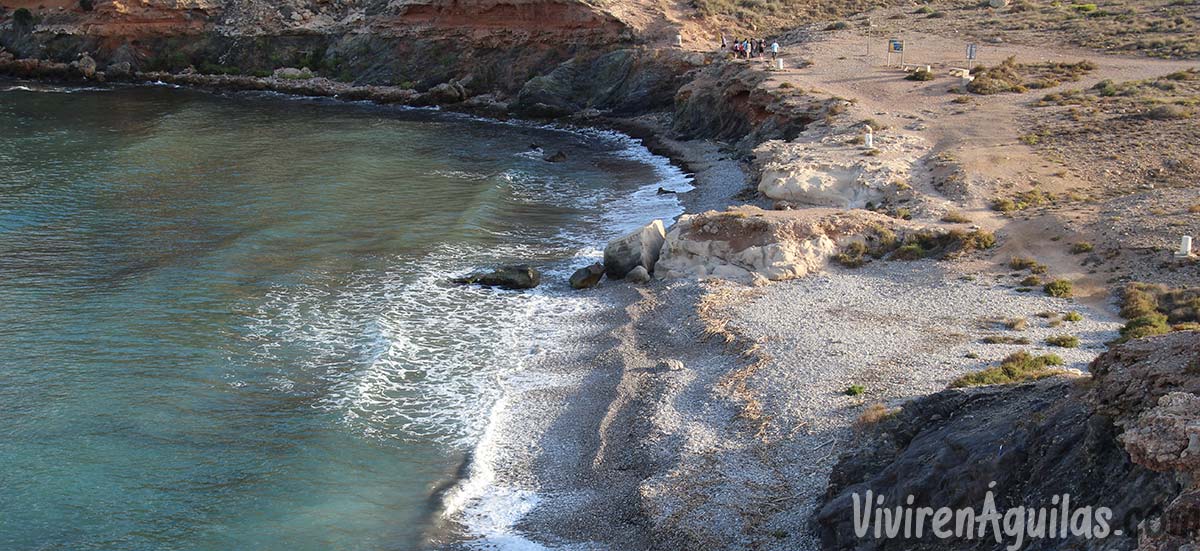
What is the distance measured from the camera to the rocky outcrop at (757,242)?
28.1m

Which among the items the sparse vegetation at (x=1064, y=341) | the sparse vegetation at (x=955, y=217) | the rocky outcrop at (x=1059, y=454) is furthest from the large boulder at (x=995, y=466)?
the sparse vegetation at (x=955, y=217)

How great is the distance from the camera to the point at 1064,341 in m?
21.7

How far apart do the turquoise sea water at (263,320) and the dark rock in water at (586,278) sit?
0.76m

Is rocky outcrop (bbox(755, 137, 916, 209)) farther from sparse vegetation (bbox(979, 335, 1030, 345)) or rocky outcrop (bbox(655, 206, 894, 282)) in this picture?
sparse vegetation (bbox(979, 335, 1030, 345))

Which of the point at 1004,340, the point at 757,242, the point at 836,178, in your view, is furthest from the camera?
the point at 836,178

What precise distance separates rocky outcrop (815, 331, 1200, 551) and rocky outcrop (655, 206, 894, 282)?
12.3 m

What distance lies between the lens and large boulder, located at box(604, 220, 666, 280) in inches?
1192

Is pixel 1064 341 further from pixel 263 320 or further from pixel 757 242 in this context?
pixel 263 320

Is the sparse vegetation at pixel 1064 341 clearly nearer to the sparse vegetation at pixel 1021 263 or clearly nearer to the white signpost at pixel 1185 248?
the sparse vegetation at pixel 1021 263

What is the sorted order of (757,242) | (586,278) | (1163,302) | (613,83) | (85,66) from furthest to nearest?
(85,66) → (613,83) → (586,278) → (757,242) → (1163,302)

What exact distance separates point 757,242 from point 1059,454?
16914 mm

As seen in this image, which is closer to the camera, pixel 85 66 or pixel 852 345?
pixel 852 345

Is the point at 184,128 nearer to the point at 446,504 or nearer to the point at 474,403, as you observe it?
the point at 474,403

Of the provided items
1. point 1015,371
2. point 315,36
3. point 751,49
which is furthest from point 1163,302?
point 315,36
